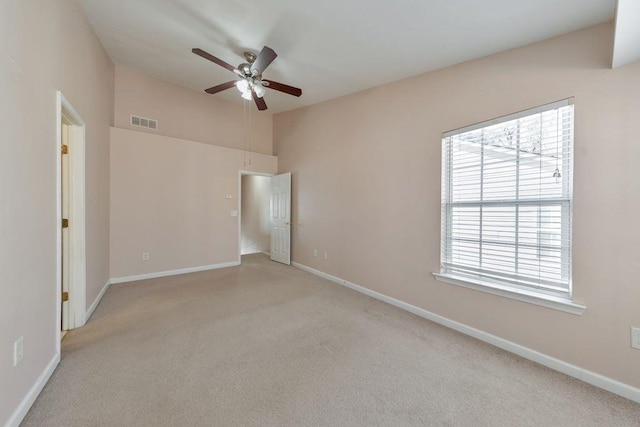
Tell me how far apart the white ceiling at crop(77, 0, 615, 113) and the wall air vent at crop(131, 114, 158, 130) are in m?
0.95

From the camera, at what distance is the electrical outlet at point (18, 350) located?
135cm

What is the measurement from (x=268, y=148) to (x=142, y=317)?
417 centimetres

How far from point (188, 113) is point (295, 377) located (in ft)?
16.2

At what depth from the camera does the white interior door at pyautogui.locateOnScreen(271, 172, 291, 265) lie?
5164 mm

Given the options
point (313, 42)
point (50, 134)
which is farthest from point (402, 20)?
point (50, 134)

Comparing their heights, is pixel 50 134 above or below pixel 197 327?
above

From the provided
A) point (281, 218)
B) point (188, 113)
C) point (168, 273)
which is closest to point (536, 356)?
point (281, 218)

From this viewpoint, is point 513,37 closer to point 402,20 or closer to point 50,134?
point 402,20

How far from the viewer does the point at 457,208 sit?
263cm

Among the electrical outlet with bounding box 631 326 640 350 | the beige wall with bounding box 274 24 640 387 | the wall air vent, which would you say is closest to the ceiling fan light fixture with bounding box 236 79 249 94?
the beige wall with bounding box 274 24 640 387

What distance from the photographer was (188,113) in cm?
471

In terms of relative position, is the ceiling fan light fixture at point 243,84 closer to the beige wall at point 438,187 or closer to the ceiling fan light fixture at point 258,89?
the ceiling fan light fixture at point 258,89

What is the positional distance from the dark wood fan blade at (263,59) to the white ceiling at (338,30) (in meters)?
0.32

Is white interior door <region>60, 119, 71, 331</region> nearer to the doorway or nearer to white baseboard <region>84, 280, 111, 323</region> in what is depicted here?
white baseboard <region>84, 280, 111, 323</region>
